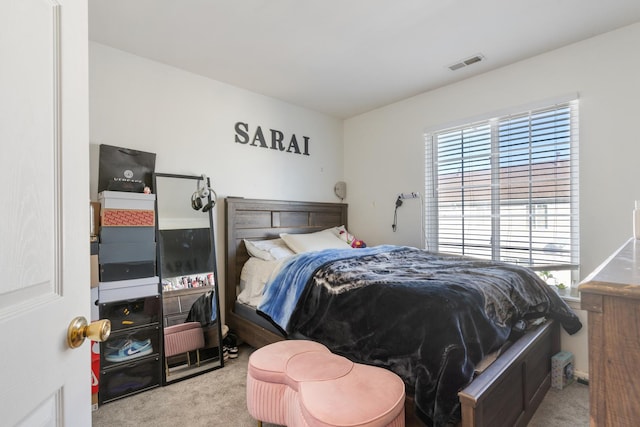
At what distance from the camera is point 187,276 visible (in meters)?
2.65

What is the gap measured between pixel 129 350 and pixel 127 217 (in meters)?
0.96

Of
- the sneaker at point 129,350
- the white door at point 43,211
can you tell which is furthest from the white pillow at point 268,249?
the white door at point 43,211

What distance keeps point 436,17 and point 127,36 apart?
90.3 inches

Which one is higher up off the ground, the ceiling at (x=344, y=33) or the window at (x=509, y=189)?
the ceiling at (x=344, y=33)

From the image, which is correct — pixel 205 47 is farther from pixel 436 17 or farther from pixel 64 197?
pixel 64 197

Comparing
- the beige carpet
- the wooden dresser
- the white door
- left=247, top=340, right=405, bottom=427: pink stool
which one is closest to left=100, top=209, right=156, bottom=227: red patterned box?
the beige carpet

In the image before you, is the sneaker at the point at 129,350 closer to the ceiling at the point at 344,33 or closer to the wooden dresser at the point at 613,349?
the ceiling at the point at 344,33

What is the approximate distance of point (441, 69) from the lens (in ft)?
9.60

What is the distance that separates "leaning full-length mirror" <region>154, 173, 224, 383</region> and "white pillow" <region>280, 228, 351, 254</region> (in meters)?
0.76

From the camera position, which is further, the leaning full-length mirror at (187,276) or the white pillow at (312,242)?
the white pillow at (312,242)

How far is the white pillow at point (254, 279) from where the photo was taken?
2.77 meters

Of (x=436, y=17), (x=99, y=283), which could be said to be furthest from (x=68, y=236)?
(x=436, y=17)

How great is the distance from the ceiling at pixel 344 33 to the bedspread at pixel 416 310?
5.61 feet

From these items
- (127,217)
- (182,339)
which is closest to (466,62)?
(127,217)
